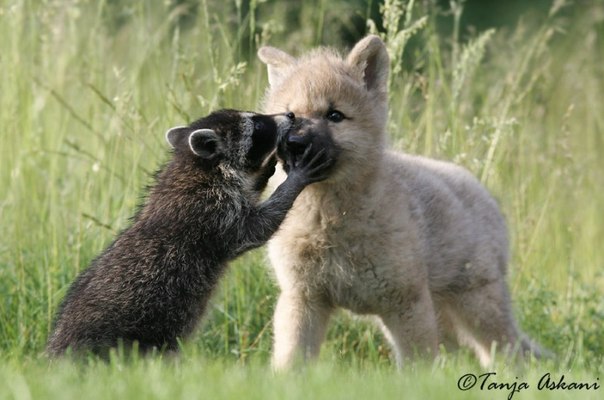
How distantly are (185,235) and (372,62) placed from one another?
169 centimetres

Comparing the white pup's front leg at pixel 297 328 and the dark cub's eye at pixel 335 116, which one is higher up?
the dark cub's eye at pixel 335 116

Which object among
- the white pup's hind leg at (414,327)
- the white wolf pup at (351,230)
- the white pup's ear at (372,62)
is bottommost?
the white pup's hind leg at (414,327)

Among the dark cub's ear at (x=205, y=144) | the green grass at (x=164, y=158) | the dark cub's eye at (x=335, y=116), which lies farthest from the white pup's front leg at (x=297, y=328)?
the dark cub's eye at (x=335, y=116)

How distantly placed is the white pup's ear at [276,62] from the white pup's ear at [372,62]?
0.40m

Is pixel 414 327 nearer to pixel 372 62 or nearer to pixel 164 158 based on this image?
pixel 372 62

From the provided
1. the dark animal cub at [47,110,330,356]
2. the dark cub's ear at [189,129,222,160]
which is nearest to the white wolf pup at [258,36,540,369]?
the dark animal cub at [47,110,330,356]

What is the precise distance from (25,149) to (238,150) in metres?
2.53

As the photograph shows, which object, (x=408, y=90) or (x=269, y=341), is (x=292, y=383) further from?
(x=408, y=90)

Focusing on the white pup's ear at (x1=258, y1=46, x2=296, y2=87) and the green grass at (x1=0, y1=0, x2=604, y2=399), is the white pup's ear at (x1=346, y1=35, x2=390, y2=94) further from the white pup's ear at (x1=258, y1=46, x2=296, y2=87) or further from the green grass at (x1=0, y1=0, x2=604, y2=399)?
the green grass at (x1=0, y1=0, x2=604, y2=399)

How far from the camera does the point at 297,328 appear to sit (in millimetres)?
6637

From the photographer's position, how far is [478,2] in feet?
63.4

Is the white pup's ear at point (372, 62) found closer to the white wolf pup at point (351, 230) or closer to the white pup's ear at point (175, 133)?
the white wolf pup at point (351, 230)

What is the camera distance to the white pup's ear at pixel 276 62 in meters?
7.08

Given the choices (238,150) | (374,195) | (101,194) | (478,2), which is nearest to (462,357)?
(374,195)
